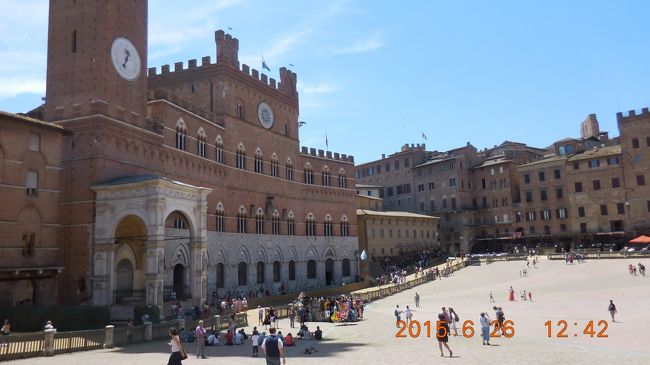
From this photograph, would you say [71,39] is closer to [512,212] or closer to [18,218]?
[18,218]

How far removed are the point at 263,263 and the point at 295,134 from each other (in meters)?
15.4

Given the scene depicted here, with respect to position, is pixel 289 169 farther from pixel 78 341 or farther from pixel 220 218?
pixel 78 341

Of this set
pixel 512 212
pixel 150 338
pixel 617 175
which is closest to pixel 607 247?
pixel 617 175

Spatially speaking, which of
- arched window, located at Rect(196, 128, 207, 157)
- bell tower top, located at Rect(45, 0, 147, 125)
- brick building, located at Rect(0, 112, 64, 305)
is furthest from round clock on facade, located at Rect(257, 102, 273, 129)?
brick building, located at Rect(0, 112, 64, 305)

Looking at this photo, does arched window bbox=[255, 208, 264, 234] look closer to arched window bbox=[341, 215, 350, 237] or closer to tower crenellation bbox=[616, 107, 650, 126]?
arched window bbox=[341, 215, 350, 237]

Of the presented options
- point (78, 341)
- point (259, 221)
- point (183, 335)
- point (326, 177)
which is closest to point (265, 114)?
point (259, 221)

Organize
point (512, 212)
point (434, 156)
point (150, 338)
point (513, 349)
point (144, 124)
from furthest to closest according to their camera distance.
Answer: point (434, 156) → point (512, 212) → point (144, 124) → point (150, 338) → point (513, 349)

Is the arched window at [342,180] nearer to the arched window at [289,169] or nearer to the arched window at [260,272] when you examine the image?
the arched window at [289,169]

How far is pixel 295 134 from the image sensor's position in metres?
60.0

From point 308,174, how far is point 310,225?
5.58 metres

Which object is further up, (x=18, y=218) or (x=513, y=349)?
(x=18, y=218)

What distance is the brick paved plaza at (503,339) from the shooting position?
2019 cm

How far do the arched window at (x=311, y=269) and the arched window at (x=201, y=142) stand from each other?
19445mm

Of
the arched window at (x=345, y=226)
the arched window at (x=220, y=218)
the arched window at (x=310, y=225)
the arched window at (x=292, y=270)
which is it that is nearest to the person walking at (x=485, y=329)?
the arched window at (x=220, y=218)
